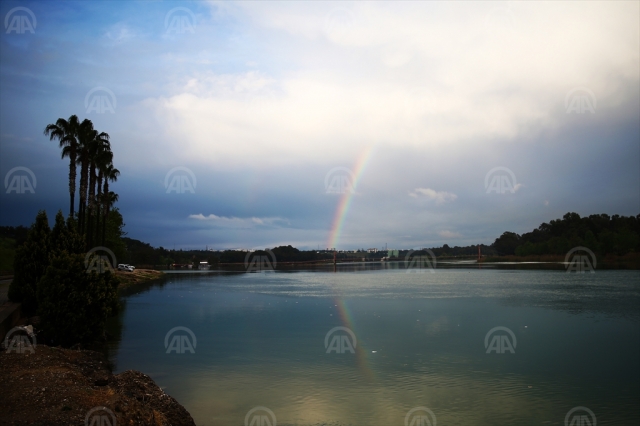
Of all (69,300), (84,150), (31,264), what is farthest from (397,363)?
(84,150)

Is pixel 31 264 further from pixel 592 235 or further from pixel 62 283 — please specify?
pixel 592 235

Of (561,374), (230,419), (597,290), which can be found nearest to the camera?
(230,419)

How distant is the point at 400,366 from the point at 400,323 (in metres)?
11.8

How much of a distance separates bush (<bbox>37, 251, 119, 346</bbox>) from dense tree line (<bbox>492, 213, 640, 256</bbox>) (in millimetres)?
149713

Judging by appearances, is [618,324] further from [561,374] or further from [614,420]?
[614,420]

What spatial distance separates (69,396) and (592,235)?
535ft

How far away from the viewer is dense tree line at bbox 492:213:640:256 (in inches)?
5472

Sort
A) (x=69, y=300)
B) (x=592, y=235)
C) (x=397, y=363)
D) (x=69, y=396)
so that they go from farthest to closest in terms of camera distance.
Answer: (x=592, y=235)
(x=397, y=363)
(x=69, y=300)
(x=69, y=396)

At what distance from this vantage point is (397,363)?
2023 centimetres

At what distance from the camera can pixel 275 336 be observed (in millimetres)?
27250

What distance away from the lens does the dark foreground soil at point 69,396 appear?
9727 mm

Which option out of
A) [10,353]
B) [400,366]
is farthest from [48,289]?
[400,366]

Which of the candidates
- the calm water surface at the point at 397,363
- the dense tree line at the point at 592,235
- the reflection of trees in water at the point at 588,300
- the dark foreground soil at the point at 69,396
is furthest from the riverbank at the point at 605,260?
the dark foreground soil at the point at 69,396

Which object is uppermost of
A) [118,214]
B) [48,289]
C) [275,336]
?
[118,214]
